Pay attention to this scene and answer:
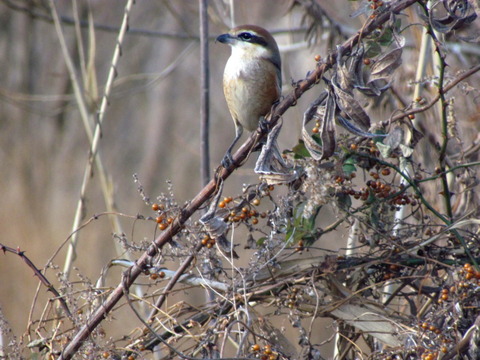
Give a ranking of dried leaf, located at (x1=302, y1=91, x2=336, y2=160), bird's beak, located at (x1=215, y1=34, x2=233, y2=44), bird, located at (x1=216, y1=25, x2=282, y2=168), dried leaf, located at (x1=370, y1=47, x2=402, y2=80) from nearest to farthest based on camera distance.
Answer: dried leaf, located at (x1=302, y1=91, x2=336, y2=160), dried leaf, located at (x1=370, y1=47, x2=402, y2=80), bird, located at (x1=216, y1=25, x2=282, y2=168), bird's beak, located at (x1=215, y1=34, x2=233, y2=44)

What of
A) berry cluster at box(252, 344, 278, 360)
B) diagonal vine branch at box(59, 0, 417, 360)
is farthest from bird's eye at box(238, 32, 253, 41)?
berry cluster at box(252, 344, 278, 360)

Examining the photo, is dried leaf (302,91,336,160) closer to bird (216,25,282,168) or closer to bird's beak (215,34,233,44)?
bird (216,25,282,168)

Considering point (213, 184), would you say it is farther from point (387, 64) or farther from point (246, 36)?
point (246, 36)

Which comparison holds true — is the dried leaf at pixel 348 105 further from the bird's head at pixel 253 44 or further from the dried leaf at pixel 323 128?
the bird's head at pixel 253 44

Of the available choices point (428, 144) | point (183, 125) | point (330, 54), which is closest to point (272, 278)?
point (330, 54)

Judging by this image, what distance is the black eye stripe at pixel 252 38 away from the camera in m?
2.36

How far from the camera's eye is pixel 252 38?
2.37 m

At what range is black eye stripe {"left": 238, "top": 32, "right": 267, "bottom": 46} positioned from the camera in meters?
2.36

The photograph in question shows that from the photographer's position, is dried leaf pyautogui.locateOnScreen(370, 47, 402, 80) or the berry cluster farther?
dried leaf pyautogui.locateOnScreen(370, 47, 402, 80)

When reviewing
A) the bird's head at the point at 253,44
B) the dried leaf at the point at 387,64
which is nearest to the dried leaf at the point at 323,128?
the dried leaf at the point at 387,64

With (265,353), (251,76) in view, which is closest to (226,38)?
(251,76)

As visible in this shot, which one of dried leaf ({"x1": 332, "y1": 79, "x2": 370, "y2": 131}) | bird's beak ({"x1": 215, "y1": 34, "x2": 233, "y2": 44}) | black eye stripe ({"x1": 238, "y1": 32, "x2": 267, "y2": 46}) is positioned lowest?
dried leaf ({"x1": 332, "y1": 79, "x2": 370, "y2": 131})

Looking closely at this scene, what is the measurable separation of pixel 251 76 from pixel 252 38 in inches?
6.2

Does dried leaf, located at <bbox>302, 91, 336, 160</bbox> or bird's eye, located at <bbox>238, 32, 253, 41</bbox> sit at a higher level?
bird's eye, located at <bbox>238, 32, 253, 41</bbox>
